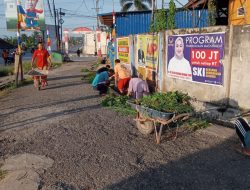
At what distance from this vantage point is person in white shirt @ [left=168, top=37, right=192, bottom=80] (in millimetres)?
8461

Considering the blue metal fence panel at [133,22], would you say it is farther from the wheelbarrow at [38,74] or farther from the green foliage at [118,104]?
the green foliage at [118,104]

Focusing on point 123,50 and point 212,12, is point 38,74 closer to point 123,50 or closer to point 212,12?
point 123,50

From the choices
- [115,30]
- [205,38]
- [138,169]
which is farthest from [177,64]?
[115,30]

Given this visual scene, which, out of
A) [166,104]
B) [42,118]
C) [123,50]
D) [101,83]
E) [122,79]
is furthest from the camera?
[123,50]

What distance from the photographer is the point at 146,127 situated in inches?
263

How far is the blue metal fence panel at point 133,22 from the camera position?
19391mm

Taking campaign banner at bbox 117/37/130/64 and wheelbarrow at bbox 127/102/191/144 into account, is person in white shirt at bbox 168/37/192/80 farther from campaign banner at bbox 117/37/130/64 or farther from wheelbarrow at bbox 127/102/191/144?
campaign banner at bbox 117/37/130/64

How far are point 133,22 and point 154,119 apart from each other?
14.2 meters

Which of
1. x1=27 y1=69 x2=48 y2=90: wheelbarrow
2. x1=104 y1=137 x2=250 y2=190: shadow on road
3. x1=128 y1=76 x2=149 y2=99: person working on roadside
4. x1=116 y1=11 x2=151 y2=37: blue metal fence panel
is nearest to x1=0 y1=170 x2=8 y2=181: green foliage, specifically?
x1=104 y1=137 x2=250 y2=190: shadow on road

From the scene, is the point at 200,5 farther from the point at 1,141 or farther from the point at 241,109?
the point at 1,141

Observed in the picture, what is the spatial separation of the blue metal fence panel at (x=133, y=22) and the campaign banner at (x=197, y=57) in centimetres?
1045

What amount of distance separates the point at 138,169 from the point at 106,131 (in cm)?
221

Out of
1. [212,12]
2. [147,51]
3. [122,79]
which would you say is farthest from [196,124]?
[212,12]

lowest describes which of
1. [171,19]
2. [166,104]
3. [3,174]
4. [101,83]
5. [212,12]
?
[3,174]
